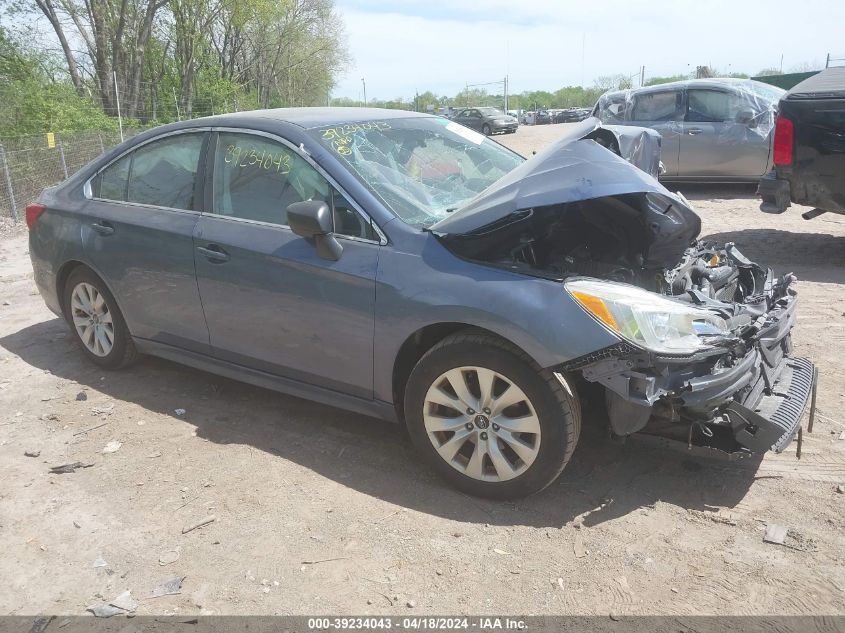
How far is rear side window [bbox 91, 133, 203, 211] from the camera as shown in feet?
13.7

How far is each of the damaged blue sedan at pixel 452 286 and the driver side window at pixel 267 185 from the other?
1cm

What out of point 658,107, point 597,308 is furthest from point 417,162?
point 658,107

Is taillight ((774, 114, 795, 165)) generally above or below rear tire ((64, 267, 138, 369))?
above

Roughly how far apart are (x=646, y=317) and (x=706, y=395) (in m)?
0.41

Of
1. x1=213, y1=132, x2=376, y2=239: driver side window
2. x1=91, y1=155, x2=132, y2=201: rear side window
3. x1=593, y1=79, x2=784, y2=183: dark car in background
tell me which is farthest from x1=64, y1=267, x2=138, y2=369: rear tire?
x1=593, y1=79, x2=784, y2=183: dark car in background

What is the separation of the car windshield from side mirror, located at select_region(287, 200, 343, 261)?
0.30m

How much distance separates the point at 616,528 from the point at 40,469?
300 centimetres

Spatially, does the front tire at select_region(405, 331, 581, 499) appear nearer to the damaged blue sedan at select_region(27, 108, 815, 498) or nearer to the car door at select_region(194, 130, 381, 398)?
the damaged blue sedan at select_region(27, 108, 815, 498)

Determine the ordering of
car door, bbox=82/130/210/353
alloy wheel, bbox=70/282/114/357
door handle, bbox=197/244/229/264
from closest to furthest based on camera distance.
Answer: door handle, bbox=197/244/229/264, car door, bbox=82/130/210/353, alloy wheel, bbox=70/282/114/357

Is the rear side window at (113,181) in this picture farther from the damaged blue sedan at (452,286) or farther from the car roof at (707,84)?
the car roof at (707,84)

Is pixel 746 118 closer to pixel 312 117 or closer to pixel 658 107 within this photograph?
pixel 658 107

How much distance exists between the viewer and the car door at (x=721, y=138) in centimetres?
1022

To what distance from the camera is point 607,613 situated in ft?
8.34

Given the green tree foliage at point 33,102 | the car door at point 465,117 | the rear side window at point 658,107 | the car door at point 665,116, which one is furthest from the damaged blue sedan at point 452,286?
the car door at point 465,117
